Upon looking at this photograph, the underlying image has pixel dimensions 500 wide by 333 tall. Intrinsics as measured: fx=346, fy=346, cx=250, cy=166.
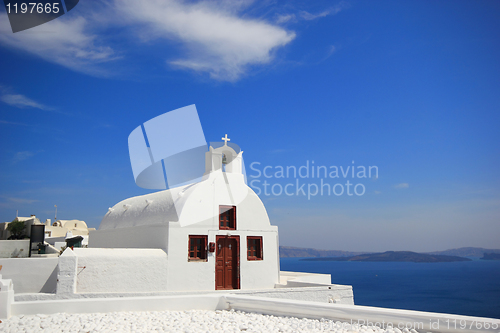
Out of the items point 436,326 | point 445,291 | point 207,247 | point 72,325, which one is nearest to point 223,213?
point 207,247

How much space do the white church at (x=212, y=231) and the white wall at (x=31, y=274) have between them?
3559 mm

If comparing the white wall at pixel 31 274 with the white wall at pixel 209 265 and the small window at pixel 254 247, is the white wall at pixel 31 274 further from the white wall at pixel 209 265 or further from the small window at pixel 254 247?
the small window at pixel 254 247

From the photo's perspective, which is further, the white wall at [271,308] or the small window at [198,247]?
the small window at [198,247]

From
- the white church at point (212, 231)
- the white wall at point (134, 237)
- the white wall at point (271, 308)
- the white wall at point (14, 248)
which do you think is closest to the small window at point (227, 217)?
the white church at point (212, 231)

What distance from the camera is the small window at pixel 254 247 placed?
591 inches

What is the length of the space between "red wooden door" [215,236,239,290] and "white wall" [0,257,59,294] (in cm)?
589

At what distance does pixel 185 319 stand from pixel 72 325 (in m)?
2.29

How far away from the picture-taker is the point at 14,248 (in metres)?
13.8

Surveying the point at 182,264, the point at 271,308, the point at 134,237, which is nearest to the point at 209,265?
the point at 182,264

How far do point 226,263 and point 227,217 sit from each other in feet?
6.27

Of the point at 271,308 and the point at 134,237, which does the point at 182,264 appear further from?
the point at 271,308

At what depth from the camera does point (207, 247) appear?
14.0 m

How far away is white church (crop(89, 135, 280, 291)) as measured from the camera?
1348cm

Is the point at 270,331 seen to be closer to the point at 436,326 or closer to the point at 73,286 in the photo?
the point at 436,326
